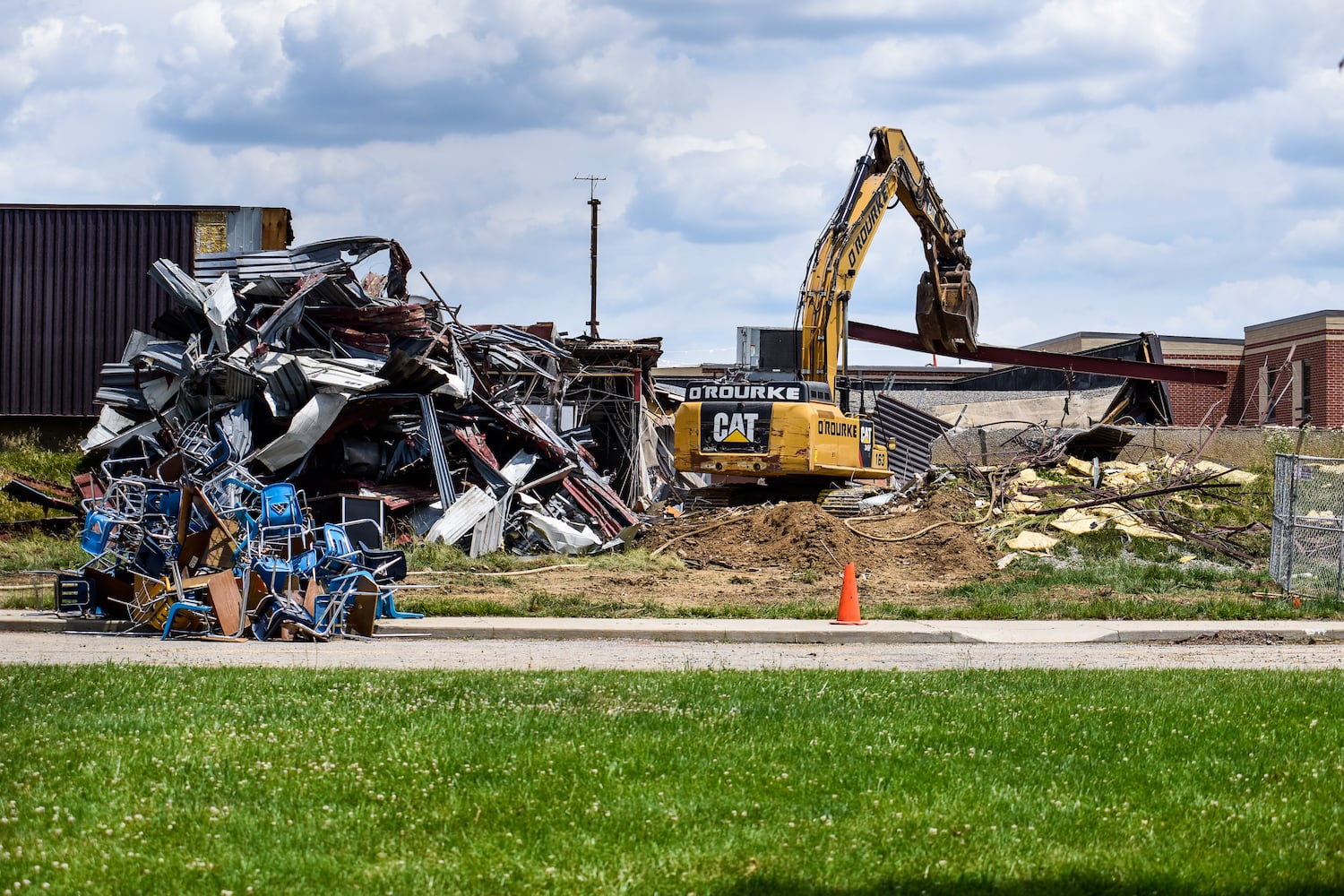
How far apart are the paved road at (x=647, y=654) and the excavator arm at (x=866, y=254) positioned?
37.9ft

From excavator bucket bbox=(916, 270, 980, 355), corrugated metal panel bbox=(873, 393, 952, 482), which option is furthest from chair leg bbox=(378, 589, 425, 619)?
excavator bucket bbox=(916, 270, 980, 355)

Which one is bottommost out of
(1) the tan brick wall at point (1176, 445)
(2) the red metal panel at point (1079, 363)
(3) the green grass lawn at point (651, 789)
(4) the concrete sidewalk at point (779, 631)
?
(4) the concrete sidewalk at point (779, 631)

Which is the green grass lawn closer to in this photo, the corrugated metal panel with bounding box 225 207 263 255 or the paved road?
the paved road

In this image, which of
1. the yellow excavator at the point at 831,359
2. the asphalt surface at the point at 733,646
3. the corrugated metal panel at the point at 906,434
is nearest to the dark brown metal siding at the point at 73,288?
the yellow excavator at the point at 831,359

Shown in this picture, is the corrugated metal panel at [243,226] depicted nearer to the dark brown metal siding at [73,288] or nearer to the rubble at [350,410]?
the dark brown metal siding at [73,288]

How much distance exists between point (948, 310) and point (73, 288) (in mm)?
20038

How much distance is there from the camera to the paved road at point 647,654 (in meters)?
12.0

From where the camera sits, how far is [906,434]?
29.7 m

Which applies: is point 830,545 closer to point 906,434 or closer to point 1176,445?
point 906,434

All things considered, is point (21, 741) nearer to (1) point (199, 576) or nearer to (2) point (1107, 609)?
(1) point (199, 576)

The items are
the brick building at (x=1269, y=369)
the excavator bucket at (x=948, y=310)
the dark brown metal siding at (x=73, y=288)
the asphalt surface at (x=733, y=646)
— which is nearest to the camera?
the asphalt surface at (x=733, y=646)

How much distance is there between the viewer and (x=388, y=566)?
1642 cm

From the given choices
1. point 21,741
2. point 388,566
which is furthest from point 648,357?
point 21,741

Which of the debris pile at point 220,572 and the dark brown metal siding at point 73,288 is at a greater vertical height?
the dark brown metal siding at point 73,288
